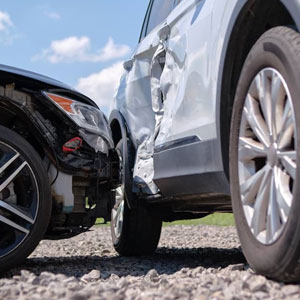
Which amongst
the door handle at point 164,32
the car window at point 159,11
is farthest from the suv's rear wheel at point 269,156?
the car window at point 159,11

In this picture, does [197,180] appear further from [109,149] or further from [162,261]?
[162,261]

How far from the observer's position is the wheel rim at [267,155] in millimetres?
2396

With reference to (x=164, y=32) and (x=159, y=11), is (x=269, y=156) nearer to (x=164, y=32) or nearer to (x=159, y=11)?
(x=164, y=32)

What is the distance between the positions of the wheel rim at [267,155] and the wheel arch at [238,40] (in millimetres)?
276

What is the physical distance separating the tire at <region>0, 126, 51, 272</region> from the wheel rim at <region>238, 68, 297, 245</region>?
135 cm

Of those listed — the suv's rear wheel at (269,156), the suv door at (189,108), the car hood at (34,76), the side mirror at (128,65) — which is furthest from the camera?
the side mirror at (128,65)

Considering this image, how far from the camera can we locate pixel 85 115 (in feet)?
13.2

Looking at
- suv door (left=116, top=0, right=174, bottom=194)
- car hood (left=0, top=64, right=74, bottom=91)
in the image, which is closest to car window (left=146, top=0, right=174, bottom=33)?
suv door (left=116, top=0, right=174, bottom=194)

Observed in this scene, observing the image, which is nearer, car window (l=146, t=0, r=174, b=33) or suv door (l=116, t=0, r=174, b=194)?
suv door (l=116, t=0, r=174, b=194)

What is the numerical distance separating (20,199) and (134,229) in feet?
5.55

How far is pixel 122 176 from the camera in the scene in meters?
4.77

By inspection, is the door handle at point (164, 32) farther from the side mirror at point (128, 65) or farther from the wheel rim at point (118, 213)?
the wheel rim at point (118, 213)

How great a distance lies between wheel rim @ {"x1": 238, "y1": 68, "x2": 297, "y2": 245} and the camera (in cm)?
240

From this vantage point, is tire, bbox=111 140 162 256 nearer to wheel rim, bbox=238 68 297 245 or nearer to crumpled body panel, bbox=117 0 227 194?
crumpled body panel, bbox=117 0 227 194
